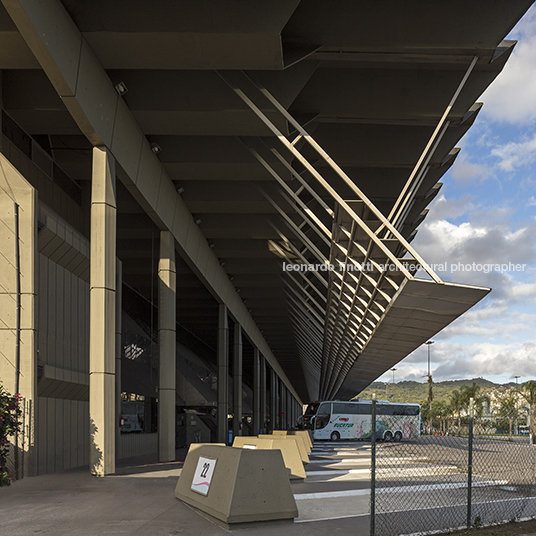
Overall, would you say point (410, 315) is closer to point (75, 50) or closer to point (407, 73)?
point (407, 73)

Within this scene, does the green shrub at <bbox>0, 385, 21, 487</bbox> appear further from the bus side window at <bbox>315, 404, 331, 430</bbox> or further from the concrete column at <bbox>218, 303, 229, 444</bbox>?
the bus side window at <bbox>315, 404, 331, 430</bbox>

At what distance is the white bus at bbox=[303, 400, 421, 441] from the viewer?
160 feet

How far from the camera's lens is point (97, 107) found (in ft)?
45.9

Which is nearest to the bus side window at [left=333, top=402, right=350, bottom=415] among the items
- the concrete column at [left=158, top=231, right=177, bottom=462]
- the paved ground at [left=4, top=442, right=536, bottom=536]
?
the concrete column at [left=158, top=231, right=177, bottom=462]

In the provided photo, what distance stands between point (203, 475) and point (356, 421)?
43222 millimetres

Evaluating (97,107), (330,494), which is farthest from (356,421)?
(97,107)

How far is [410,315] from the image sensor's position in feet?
58.6

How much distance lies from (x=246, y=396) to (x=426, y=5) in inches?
2736

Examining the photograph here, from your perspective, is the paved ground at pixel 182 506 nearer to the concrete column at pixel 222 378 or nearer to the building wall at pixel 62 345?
the building wall at pixel 62 345

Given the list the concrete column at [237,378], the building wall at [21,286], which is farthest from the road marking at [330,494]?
the concrete column at [237,378]

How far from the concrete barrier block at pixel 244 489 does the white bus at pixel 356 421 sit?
4195 cm

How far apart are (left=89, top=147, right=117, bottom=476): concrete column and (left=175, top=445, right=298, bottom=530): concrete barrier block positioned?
567cm

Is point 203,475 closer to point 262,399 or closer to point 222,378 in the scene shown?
point 222,378

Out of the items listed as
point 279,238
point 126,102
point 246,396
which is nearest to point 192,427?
point 279,238
